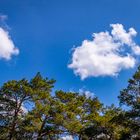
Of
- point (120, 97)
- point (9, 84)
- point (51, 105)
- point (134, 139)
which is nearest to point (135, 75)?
point (120, 97)

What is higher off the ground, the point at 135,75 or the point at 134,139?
the point at 135,75

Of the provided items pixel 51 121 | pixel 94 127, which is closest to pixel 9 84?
pixel 51 121

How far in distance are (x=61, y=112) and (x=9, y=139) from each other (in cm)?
742

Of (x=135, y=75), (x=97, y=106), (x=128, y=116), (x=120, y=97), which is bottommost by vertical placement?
(x=128, y=116)

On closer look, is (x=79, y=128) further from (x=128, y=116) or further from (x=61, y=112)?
(x=128, y=116)

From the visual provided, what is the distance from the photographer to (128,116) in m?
39.3

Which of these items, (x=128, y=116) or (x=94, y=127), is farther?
(x=94, y=127)

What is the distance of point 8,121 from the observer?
155 feet

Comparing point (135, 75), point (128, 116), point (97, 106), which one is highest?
point (97, 106)

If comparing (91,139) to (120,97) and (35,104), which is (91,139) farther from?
(120,97)

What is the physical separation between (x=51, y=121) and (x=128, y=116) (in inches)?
485

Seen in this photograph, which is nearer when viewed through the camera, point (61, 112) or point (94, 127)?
point (61, 112)

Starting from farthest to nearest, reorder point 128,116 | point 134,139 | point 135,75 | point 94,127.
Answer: point 94,127 → point 134,139 → point 135,75 → point 128,116

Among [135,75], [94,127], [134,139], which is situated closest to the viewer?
[135,75]
